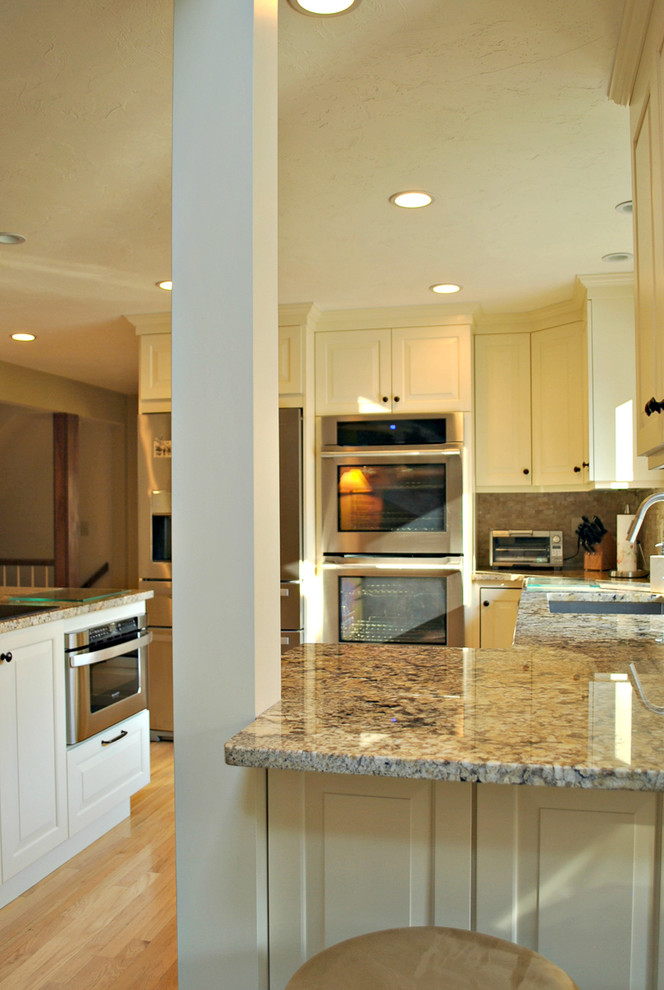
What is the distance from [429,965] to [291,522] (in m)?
3.12

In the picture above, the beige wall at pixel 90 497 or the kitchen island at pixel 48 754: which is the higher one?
the beige wall at pixel 90 497

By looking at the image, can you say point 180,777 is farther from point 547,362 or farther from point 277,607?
point 547,362

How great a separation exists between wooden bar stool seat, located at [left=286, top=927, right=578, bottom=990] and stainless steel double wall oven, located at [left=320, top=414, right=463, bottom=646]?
2.99 meters

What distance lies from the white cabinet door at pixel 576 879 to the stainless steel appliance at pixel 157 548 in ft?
10.8

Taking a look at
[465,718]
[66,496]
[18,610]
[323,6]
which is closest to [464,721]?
[465,718]

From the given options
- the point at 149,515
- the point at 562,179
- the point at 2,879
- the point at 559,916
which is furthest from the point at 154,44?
the point at 149,515

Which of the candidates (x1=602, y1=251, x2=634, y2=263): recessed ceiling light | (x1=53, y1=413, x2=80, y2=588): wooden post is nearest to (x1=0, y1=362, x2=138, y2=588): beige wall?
(x1=53, y1=413, x2=80, y2=588): wooden post

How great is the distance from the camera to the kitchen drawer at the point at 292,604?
3.91 metres

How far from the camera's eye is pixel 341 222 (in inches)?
109

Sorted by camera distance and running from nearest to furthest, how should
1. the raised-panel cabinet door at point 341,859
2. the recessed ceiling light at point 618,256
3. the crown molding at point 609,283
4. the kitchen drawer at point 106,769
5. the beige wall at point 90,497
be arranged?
the raised-panel cabinet door at point 341,859 → the kitchen drawer at point 106,769 → the recessed ceiling light at point 618,256 → the crown molding at point 609,283 → the beige wall at point 90,497

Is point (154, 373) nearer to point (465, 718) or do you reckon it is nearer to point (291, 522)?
point (291, 522)

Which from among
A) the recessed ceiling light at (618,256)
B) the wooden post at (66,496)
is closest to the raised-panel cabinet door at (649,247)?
the recessed ceiling light at (618,256)

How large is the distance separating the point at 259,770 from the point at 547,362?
3.35 metres

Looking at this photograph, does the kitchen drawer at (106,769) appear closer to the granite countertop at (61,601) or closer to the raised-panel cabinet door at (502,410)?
the granite countertop at (61,601)
